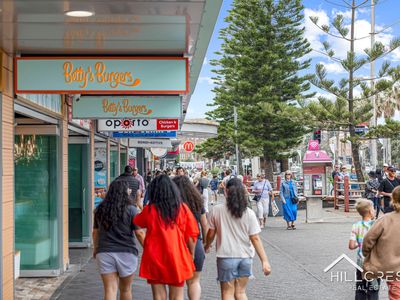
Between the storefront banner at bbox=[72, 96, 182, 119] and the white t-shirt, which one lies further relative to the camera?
the storefront banner at bbox=[72, 96, 182, 119]

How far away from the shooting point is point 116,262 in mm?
6660

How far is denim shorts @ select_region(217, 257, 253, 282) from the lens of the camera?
6.66 metres

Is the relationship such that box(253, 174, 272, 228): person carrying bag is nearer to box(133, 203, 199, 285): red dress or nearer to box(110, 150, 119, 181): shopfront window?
box(110, 150, 119, 181): shopfront window

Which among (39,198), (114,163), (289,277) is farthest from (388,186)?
(114,163)

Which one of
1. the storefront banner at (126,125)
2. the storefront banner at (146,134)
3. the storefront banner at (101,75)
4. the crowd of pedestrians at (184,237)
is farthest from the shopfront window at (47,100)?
the storefront banner at (146,134)

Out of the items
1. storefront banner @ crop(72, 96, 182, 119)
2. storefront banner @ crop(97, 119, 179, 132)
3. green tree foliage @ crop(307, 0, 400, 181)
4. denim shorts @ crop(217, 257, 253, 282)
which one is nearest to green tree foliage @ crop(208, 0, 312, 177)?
green tree foliage @ crop(307, 0, 400, 181)

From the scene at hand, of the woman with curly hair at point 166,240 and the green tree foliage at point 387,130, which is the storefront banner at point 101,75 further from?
the green tree foliage at point 387,130

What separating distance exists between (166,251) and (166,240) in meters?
0.10

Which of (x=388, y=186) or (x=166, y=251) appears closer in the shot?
(x=166, y=251)

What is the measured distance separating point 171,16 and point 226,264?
2453 millimetres

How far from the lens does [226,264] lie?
666 centimetres

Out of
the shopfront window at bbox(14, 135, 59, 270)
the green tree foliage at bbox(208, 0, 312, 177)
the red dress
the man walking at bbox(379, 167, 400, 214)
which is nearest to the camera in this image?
the red dress

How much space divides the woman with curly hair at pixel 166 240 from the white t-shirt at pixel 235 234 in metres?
0.52

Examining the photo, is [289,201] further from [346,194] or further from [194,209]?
[194,209]
